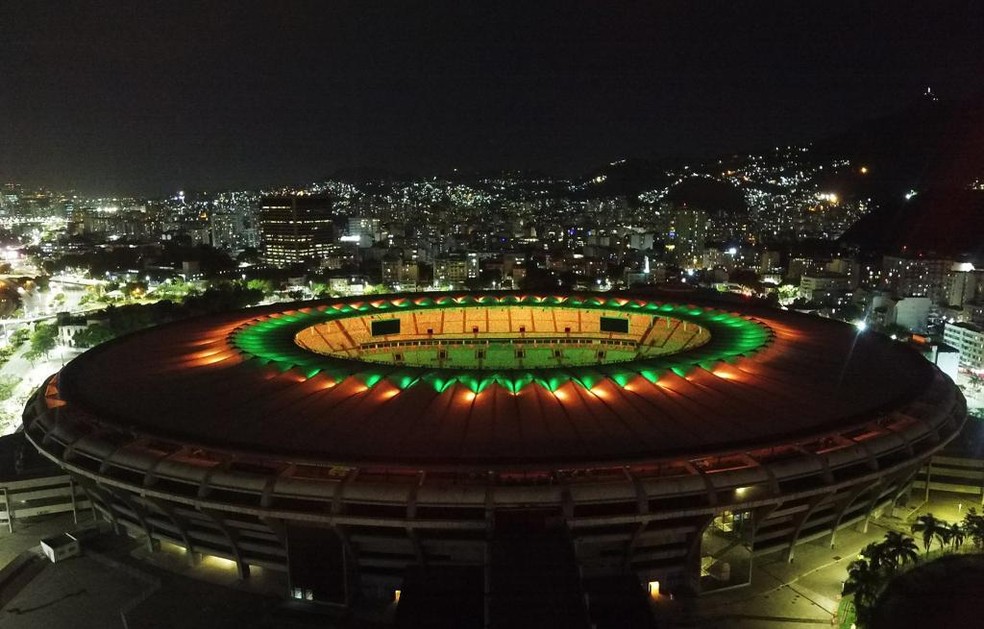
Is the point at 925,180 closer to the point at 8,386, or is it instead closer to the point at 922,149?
the point at 922,149

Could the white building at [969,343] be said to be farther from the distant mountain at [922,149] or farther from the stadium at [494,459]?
the distant mountain at [922,149]

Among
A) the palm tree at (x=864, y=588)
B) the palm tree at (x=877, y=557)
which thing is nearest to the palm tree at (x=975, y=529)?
the palm tree at (x=877, y=557)

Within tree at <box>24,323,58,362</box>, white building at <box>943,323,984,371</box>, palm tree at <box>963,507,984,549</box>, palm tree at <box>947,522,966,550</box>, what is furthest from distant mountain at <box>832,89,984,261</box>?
tree at <box>24,323,58,362</box>

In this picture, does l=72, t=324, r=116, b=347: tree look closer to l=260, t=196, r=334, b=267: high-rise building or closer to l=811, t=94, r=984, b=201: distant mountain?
l=260, t=196, r=334, b=267: high-rise building

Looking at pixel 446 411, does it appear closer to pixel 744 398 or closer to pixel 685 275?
pixel 744 398

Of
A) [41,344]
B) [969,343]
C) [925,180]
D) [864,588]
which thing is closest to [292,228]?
[41,344]
